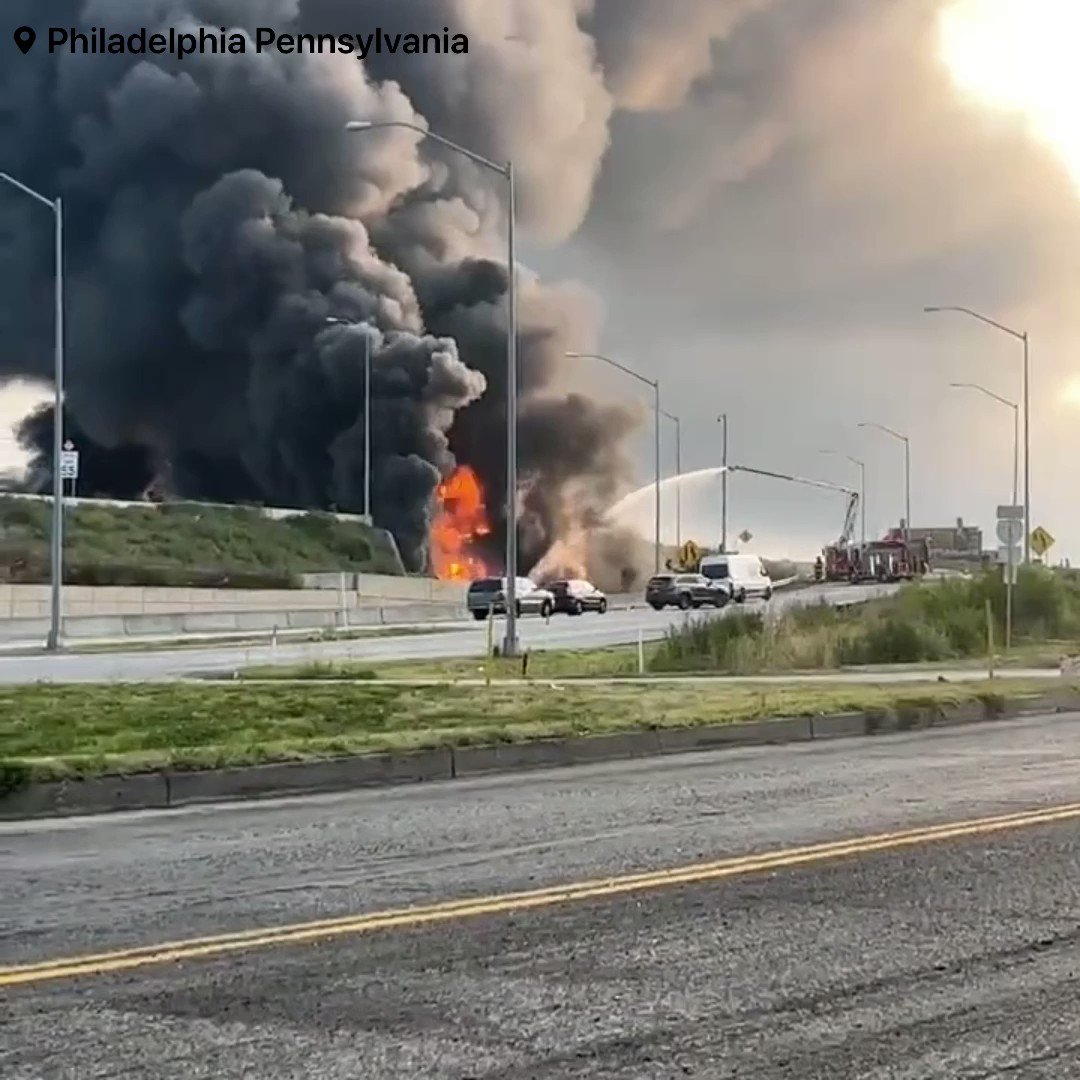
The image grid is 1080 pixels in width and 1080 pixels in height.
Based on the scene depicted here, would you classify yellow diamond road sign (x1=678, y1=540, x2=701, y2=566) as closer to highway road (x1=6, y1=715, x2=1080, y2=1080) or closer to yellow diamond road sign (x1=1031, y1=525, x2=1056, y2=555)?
yellow diamond road sign (x1=1031, y1=525, x2=1056, y2=555)

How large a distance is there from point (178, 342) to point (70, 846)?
79.2 meters

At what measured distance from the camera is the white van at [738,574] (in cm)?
6288

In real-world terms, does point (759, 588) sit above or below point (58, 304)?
below

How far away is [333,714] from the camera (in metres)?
18.0

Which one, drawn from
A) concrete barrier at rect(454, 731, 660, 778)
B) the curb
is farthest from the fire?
concrete barrier at rect(454, 731, 660, 778)

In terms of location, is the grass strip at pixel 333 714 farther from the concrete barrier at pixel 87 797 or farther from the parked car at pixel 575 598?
the parked car at pixel 575 598

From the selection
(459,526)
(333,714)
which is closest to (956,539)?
(459,526)

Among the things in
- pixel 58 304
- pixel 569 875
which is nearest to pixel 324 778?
pixel 569 875

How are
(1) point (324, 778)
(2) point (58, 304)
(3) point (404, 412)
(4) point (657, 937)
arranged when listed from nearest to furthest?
(4) point (657, 937)
(1) point (324, 778)
(2) point (58, 304)
(3) point (404, 412)

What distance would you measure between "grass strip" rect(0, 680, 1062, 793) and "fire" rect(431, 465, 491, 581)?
5932 cm

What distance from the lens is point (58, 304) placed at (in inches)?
1474

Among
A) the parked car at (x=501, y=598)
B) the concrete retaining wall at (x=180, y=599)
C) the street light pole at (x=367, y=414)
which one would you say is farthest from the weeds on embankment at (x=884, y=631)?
the street light pole at (x=367, y=414)

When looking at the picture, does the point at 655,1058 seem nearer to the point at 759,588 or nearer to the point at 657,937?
the point at 657,937

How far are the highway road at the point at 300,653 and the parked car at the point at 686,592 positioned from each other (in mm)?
11485
